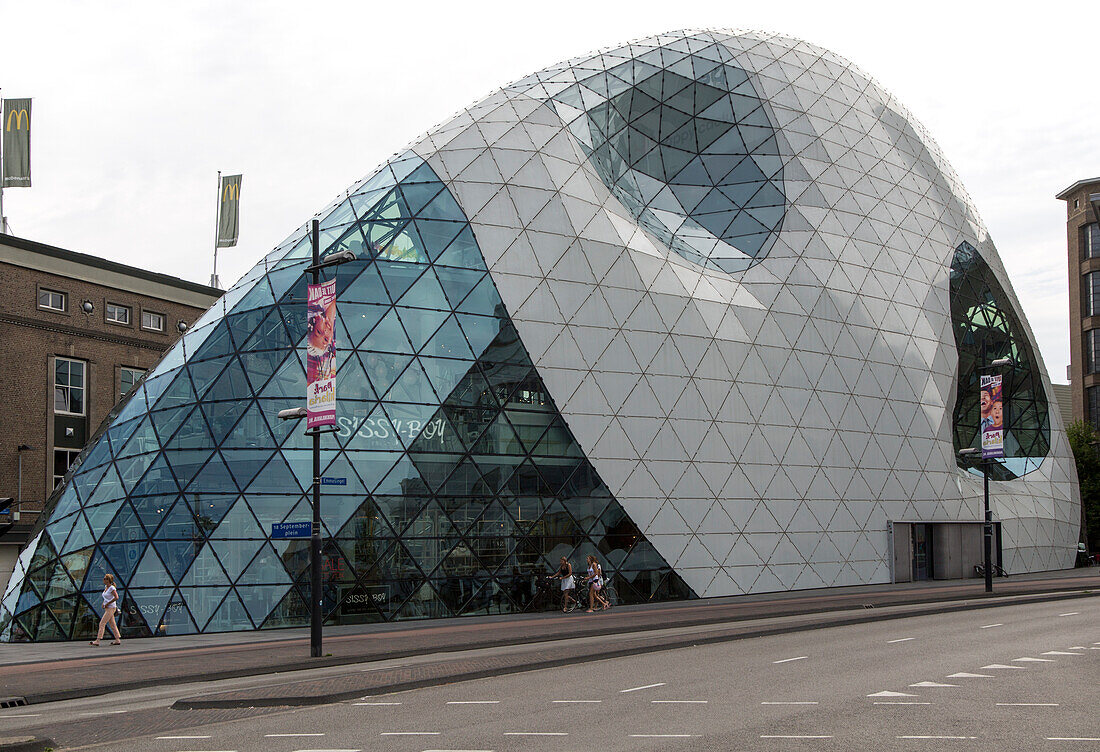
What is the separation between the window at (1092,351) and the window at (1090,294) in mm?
1528

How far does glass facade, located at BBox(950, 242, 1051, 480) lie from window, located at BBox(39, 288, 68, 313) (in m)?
40.3

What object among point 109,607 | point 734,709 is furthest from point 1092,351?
point 734,709

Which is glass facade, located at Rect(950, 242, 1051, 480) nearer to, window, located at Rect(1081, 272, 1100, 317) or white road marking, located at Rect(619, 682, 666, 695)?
white road marking, located at Rect(619, 682, 666, 695)

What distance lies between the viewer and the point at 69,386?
→ 49.8 meters

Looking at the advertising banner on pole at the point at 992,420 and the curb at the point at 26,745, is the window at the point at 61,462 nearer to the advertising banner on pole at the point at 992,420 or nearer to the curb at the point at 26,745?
the advertising banner on pole at the point at 992,420

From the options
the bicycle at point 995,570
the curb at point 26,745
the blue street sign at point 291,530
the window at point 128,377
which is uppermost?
the window at point 128,377

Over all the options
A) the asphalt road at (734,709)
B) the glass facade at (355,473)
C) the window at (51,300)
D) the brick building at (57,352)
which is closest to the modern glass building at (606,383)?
the glass facade at (355,473)

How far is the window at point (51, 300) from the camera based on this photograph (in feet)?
159

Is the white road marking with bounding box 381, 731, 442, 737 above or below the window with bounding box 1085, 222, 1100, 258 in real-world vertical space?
below

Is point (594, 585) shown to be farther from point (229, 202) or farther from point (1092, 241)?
point (1092, 241)

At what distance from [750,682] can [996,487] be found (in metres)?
31.3

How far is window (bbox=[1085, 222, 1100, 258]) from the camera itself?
3123 inches

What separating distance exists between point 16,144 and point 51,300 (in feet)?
25.3

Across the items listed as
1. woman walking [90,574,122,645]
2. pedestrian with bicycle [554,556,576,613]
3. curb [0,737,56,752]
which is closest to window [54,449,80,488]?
woman walking [90,574,122,645]
